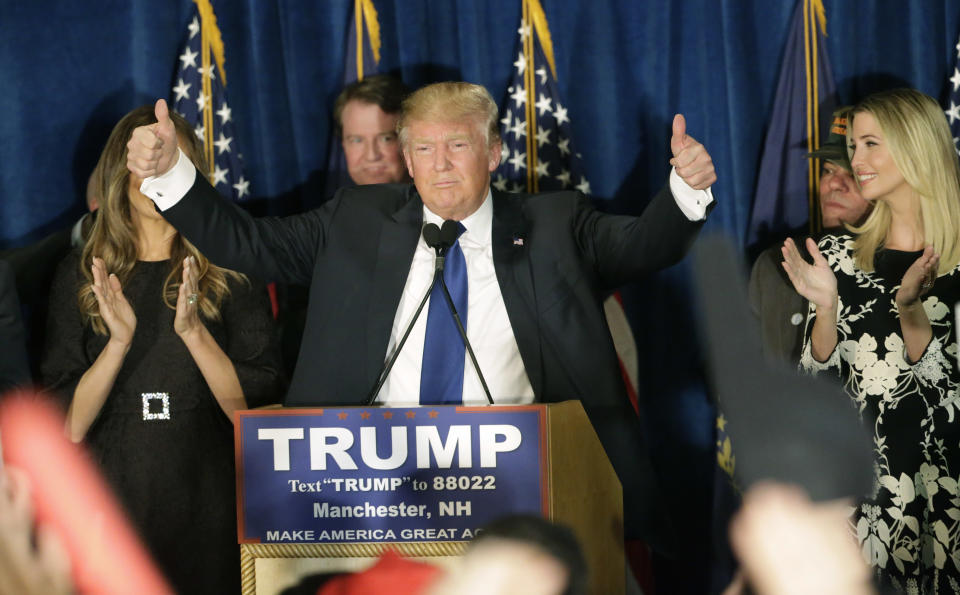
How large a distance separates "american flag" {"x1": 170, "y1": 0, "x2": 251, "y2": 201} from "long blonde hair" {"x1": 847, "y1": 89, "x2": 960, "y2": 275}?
7.37 feet

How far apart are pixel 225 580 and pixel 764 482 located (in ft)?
7.33

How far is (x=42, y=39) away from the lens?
14.4 ft

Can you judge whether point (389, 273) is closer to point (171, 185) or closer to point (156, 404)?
point (171, 185)

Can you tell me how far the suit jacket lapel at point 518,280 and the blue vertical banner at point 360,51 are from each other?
122cm

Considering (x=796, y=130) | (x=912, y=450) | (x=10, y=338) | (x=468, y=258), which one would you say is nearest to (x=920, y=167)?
(x=796, y=130)

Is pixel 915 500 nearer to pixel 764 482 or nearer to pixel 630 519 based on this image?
pixel 630 519

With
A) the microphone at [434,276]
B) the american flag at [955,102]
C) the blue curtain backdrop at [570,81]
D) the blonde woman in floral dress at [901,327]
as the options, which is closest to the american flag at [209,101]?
the blue curtain backdrop at [570,81]

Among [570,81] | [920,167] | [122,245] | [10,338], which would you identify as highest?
[570,81]

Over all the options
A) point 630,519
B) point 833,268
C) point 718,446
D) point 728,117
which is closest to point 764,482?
point 630,519

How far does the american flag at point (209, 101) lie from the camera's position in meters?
4.25

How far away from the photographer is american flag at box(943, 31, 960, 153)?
4152 millimetres

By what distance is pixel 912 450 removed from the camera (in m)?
3.32

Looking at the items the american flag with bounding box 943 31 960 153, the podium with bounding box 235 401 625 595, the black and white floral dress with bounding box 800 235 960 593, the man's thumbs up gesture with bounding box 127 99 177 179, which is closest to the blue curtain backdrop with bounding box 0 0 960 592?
the american flag with bounding box 943 31 960 153

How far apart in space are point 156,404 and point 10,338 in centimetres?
45
